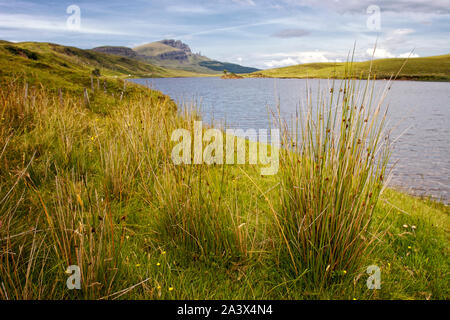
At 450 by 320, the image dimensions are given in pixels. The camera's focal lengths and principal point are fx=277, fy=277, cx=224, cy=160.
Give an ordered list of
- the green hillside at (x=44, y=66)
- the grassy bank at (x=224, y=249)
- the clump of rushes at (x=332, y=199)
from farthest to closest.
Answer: the green hillside at (x=44, y=66) → the clump of rushes at (x=332, y=199) → the grassy bank at (x=224, y=249)

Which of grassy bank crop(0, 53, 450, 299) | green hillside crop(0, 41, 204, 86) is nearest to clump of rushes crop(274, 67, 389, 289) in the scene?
grassy bank crop(0, 53, 450, 299)

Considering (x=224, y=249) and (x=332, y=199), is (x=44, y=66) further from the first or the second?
(x=332, y=199)

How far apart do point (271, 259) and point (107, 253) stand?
4.45ft

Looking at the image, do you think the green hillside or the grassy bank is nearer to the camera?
the grassy bank

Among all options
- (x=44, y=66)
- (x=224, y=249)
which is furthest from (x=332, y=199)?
(x=44, y=66)

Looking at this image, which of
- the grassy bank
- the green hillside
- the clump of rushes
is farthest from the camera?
the green hillside

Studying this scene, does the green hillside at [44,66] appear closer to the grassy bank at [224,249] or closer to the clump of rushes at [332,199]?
the grassy bank at [224,249]

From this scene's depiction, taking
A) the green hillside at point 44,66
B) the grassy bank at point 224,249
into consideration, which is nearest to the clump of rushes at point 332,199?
the grassy bank at point 224,249

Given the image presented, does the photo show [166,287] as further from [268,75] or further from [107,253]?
[268,75]

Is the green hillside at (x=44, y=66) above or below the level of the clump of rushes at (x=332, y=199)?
above

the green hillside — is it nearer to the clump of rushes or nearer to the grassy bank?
the grassy bank

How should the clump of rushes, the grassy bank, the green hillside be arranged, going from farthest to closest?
1. the green hillside
2. the clump of rushes
3. the grassy bank

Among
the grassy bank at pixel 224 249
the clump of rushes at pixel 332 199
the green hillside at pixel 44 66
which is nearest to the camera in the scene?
the grassy bank at pixel 224 249

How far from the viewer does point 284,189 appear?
2.29 metres
